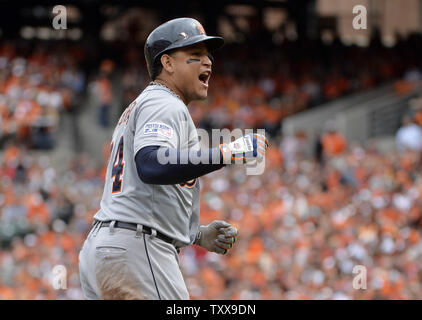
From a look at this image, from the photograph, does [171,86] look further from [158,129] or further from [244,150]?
[244,150]

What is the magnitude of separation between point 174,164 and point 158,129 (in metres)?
0.17

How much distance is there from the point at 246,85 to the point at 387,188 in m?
5.54

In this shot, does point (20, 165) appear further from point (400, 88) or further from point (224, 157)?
point (224, 157)

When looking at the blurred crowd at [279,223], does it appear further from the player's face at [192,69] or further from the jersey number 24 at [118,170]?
the jersey number 24 at [118,170]

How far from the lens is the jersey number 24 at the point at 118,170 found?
2.89 meters

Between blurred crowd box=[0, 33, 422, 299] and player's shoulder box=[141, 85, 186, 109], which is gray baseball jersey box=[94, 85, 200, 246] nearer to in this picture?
player's shoulder box=[141, 85, 186, 109]

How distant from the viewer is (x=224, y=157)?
269 centimetres

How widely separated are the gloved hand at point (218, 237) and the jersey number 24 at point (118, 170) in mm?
599

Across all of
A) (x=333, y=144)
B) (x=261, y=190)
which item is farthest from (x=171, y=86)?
(x=333, y=144)

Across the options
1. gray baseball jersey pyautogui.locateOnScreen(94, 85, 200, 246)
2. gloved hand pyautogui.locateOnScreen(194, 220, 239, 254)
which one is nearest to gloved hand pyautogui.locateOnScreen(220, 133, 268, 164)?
gray baseball jersey pyautogui.locateOnScreen(94, 85, 200, 246)

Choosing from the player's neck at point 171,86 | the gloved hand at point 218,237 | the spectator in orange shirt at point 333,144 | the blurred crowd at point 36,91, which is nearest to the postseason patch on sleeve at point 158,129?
the player's neck at point 171,86

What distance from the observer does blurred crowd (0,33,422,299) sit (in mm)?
9664

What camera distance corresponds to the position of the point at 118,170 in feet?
9.52

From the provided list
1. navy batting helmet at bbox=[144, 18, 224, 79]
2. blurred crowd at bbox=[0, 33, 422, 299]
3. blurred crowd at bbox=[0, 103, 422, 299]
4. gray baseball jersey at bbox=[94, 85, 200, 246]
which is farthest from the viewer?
blurred crowd at bbox=[0, 33, 422, 299]
